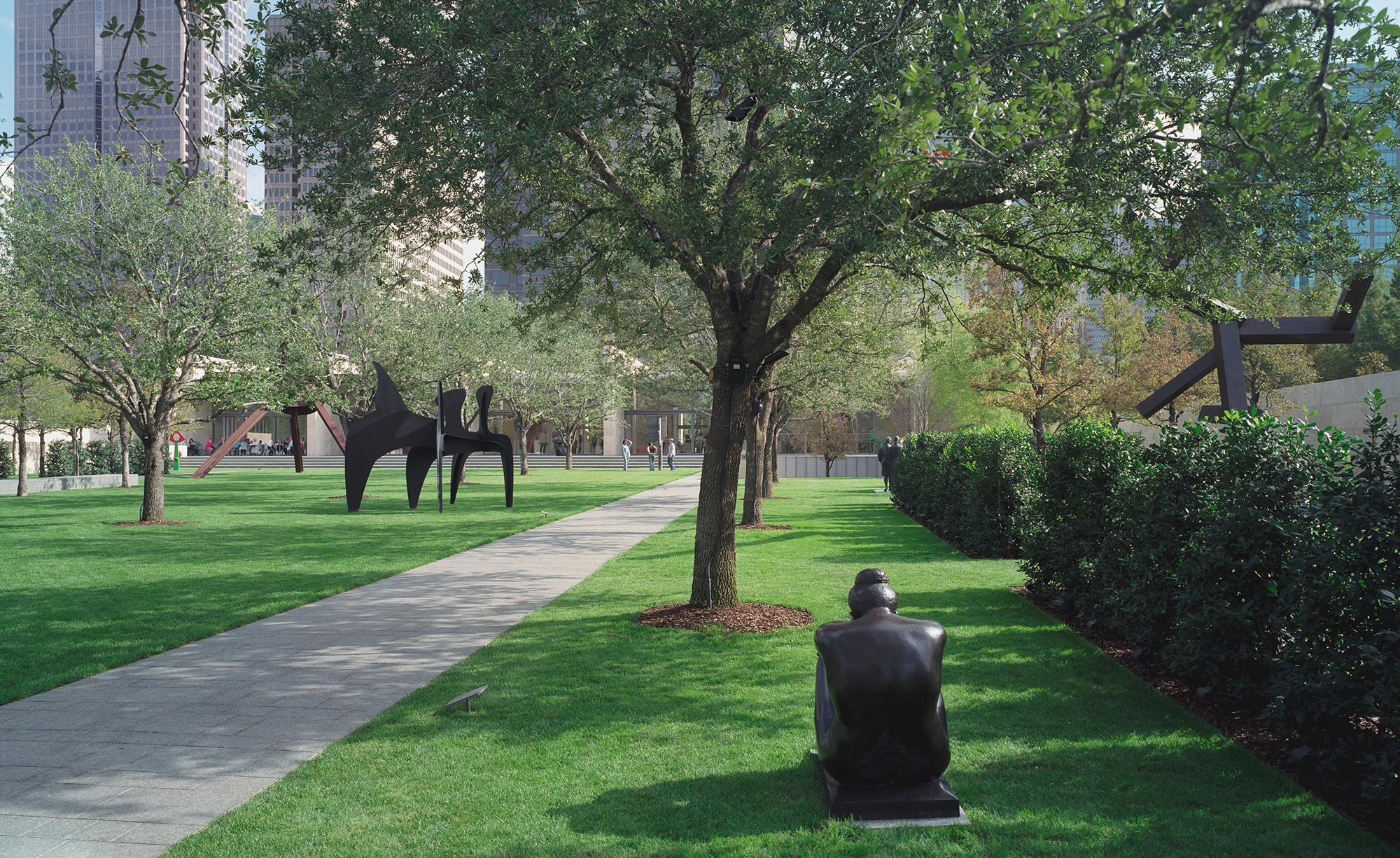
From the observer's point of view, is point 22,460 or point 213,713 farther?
point 22,460

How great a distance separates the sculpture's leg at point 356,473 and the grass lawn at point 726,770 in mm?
13296

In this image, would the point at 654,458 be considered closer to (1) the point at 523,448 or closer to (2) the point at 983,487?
(1) the point at 523,448

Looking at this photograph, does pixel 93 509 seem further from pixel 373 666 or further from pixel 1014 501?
pixel 1014 501

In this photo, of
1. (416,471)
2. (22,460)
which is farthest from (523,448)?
(416,471)

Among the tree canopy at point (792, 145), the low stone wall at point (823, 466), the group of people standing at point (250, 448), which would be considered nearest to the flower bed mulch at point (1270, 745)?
the tree canopy at point (792, 145)

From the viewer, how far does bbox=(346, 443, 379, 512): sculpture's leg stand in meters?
19.7

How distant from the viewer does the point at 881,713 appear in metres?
3.78

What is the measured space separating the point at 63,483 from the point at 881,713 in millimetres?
38502

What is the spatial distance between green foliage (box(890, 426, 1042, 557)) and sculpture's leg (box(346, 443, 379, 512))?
12.8 metres

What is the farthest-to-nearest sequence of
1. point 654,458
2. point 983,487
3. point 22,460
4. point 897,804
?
1. point 654,458
2. point 22,460
3. point 983,487
4. point 897,804

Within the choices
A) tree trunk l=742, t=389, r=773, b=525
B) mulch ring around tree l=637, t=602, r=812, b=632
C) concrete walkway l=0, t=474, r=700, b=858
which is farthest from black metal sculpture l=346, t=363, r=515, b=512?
mulch ring around tree l=637, t=602, r=812, b=632

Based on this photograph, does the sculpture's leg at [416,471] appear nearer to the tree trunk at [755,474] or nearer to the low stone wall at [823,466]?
the tree trunk at [755,474]

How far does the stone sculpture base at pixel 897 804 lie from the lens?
13.0ft

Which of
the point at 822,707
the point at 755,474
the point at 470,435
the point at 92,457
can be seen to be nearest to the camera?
the point at 822,707
